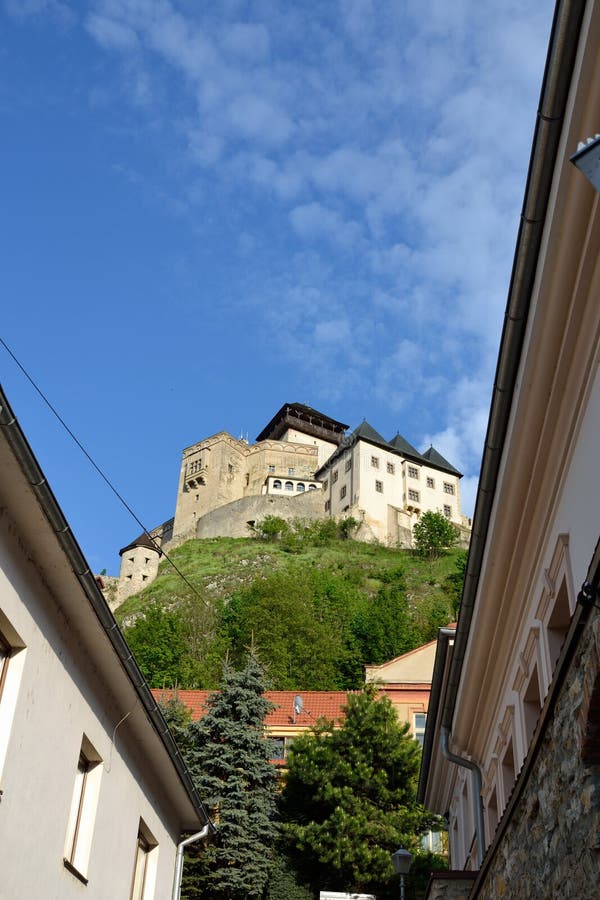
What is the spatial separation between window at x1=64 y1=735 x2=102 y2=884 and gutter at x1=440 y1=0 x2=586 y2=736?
475 centimetres

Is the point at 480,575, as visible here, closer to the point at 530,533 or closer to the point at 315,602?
the point at 530,533

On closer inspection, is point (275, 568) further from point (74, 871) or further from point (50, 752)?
point (50, 752)

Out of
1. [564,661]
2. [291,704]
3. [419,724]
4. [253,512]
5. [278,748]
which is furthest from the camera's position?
[253,512]

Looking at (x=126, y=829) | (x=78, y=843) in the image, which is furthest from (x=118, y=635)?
(x=126, y=829)

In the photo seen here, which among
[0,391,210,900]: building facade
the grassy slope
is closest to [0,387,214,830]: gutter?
[0,391,210,900]: building facade

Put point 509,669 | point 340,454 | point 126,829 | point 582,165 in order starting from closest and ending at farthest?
point 582,165 → point 509,669 → point 126,829 → point 340,454

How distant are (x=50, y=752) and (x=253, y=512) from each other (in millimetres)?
81388

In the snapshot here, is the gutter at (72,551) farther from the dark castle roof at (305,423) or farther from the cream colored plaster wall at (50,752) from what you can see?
the dark castle roof at (305,423)

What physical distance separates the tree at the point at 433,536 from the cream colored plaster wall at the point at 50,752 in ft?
229

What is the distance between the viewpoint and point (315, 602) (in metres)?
66.8

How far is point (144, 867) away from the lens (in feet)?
41.4

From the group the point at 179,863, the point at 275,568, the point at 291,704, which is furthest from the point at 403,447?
the point at 179,863

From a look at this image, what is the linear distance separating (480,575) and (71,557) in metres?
3.96

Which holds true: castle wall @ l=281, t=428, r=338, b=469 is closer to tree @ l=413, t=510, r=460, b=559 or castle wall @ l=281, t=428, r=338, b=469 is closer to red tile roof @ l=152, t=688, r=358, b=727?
tree @ l=413, t=510, r=460, b=559
